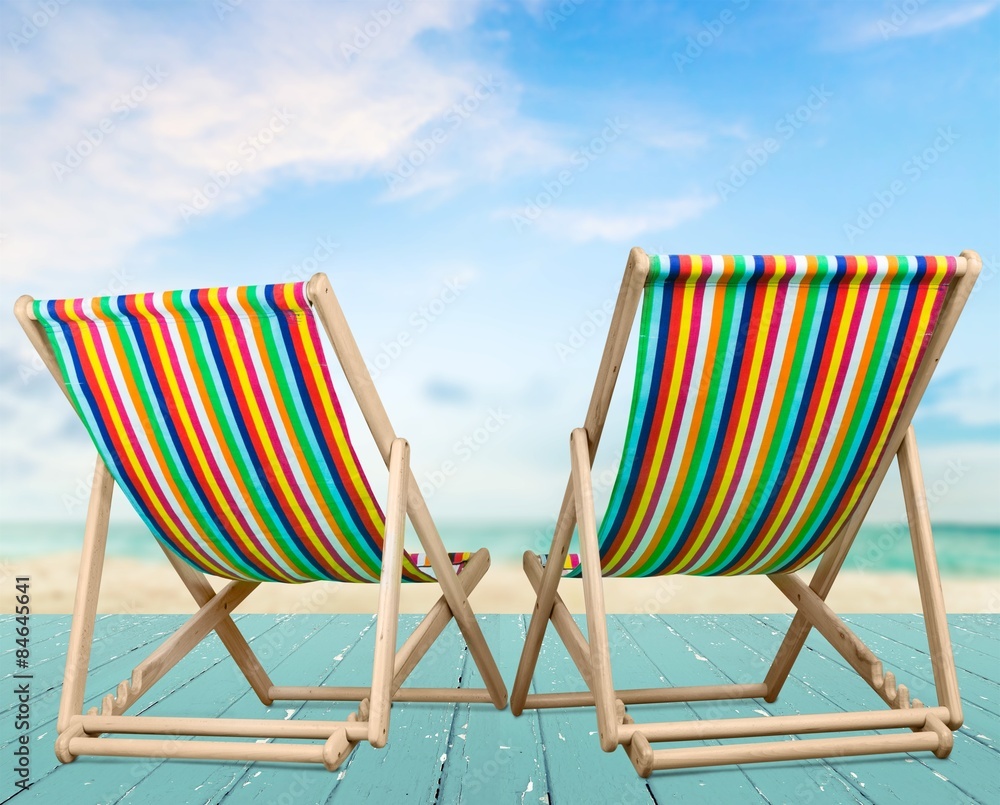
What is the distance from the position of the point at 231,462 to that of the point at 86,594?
0.41 m

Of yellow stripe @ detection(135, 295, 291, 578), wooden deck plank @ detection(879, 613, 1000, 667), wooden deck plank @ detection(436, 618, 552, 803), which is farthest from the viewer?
wooden deck plank @ detection(879, 613, 1000, 667)

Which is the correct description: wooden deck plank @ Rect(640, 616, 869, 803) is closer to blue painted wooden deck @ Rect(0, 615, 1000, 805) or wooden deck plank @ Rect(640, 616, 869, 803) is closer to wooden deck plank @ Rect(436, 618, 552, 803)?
blue painted wooden deck @ Rect(0, 615, 1000, 805)

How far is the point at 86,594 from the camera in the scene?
165 cm

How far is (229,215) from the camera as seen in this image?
8023mm

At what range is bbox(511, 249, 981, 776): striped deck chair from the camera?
55.2 inches

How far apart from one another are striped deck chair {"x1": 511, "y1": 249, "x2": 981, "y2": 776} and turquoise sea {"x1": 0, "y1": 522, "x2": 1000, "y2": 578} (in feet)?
19.7

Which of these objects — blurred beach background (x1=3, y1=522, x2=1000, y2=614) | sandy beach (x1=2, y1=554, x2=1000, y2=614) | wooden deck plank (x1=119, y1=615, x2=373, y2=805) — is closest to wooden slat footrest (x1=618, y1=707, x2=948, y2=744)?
wooden deck plank (x1=119, y1=615, x2=373, y2=805)

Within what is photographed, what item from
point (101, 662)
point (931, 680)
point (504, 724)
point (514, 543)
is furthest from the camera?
point (514, 543)

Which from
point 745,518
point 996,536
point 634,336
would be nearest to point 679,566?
point 745,518

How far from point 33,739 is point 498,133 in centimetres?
624

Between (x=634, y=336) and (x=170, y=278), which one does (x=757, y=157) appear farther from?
(x=170, y=278)

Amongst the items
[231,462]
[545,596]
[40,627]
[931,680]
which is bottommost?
[40,627]

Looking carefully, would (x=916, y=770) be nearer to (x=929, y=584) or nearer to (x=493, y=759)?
(x=929, y=584)

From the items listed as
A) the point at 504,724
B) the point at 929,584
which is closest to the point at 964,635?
the point at 929,584
